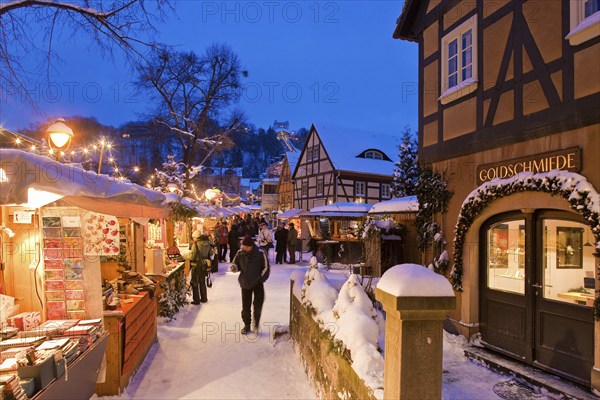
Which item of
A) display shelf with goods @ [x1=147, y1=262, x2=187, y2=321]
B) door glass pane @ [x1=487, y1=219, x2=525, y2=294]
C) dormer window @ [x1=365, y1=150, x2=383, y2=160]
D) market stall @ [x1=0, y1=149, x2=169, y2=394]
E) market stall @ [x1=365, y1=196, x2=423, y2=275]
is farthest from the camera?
dormer window @ [x1=365, y1=150, x2=383, y2=160]

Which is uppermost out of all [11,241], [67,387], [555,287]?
[11,241]

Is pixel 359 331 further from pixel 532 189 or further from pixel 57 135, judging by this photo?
pixel 57 135

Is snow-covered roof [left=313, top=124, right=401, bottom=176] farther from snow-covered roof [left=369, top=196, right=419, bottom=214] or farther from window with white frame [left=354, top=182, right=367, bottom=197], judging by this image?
snow-covered roof [left=369, top=196, right=419, bottom=214]

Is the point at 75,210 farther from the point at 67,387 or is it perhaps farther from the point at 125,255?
the point at 125,255

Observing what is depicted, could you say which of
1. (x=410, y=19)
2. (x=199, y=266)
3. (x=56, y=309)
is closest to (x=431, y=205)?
(x=410, y=19)

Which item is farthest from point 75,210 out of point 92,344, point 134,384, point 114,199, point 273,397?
point 273,397

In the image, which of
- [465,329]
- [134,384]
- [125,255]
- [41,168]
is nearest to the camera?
[41,168]

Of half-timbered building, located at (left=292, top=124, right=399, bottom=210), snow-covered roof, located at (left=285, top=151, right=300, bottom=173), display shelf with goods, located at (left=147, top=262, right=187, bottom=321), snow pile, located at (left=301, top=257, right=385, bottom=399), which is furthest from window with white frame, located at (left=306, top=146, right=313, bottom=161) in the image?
snow pile, located at (left=301, top=257, right=385, bottom=399)

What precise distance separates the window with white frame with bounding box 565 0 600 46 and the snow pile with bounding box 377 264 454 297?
3870mm

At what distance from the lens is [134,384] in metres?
4.96

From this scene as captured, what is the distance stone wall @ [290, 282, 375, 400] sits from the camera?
348 centimetres

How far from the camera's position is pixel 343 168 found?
26391mm

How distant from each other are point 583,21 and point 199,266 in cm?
821

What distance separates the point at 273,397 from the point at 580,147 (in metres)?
4.76
